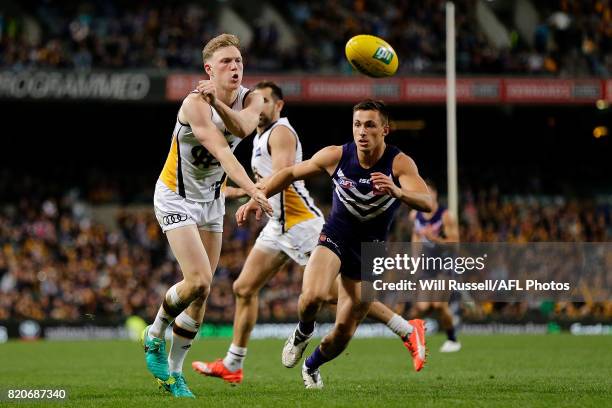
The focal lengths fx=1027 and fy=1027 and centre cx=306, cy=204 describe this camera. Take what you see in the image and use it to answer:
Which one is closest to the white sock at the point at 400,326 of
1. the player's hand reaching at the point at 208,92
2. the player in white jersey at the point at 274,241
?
the player in white jersey at the point at 274,241

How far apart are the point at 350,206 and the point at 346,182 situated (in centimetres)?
24

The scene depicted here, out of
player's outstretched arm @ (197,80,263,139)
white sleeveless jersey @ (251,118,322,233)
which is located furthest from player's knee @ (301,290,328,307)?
white sleeveless jersey @ (251,118,322,233)

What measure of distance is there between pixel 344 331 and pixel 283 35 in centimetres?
2411

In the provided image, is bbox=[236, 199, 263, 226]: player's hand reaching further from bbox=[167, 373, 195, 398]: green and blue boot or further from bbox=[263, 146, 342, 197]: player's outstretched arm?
bbox=[167, 373, 195, 398]: green and blue boot

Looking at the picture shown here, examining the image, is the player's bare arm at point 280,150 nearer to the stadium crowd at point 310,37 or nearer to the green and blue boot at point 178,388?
the green and blue boot at point 178,388

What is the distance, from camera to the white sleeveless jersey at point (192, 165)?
8375 mm

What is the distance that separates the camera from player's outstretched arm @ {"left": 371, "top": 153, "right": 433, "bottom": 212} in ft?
25.3

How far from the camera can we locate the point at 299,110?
31.5m

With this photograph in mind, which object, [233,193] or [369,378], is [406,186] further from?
[369,378]

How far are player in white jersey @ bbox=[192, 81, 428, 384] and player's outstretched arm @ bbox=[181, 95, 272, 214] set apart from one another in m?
1.57

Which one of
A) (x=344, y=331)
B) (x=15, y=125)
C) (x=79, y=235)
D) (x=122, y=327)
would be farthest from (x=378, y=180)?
(x=15, y=125)

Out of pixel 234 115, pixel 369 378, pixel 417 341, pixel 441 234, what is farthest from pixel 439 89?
pixel 234 115

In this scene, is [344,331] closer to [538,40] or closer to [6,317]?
[6,317]

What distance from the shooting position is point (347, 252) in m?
8.60
